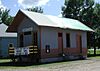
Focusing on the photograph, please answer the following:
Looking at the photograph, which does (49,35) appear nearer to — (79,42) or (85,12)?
(79,42)

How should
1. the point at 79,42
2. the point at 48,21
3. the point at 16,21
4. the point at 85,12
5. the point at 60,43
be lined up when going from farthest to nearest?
the point at 85,12
the point at 79,42
the point at 16,21
the point at 60,43
the point at 48,21

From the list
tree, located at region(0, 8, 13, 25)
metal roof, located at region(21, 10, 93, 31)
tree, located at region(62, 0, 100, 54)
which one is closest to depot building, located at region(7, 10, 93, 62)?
metal roof, located at region(21, 10, 93, 31)

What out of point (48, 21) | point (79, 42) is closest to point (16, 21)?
point (48, 21)

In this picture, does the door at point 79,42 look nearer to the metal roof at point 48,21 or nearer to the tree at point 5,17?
the metal roof at point 48,21

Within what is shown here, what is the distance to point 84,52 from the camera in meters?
36.5

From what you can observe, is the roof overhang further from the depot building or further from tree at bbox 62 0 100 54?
tree at bbox 62 0 100 54

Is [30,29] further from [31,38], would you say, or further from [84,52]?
[84,52]

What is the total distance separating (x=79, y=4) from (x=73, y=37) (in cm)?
2272

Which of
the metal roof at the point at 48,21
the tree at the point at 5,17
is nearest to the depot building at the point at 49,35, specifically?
the metal roof at the point at 48,21

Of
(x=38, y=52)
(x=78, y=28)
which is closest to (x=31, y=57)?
(x=38, y=52)

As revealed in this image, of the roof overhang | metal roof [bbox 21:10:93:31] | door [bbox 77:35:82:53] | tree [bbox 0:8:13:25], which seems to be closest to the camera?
metal roof [bbox 21:10:93:31]

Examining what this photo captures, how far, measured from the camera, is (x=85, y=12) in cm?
5519

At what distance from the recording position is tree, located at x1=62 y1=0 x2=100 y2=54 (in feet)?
174

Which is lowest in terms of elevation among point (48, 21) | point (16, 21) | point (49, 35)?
point (49, 35)
